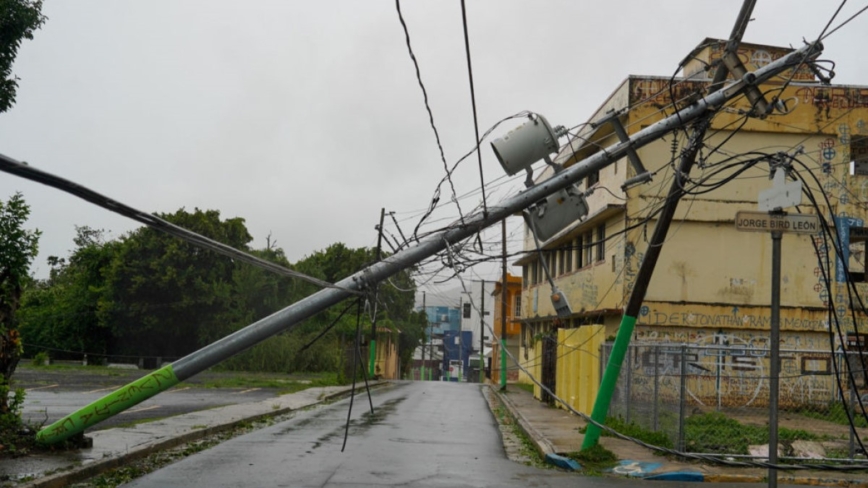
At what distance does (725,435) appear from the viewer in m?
14.5

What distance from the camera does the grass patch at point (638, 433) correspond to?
47.8ft

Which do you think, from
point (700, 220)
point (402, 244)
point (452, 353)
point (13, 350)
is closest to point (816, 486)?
point (402, 244)

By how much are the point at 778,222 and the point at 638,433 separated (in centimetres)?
826

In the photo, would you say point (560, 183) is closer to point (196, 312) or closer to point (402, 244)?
point (402, 244)

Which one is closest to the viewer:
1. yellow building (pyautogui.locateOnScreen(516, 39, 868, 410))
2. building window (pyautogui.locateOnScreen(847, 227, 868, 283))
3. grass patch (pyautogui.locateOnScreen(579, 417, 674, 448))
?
grass patch (pyautogui.locateOnScreen(579, 417, 674, 448))

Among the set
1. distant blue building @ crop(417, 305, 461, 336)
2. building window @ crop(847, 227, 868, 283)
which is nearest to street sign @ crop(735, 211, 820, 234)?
building window @ crop(847, 227, 868, 283)

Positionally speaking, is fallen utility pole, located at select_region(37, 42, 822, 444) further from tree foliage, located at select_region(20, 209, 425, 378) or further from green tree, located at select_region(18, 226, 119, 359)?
green tree, located at select_region(18, 226, 119, 359)

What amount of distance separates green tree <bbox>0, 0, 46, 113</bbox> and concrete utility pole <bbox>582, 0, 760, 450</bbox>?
8.60 m

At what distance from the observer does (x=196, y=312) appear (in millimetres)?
50656

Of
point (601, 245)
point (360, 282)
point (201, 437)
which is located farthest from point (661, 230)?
point (601, 245)

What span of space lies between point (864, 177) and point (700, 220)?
4754 mm

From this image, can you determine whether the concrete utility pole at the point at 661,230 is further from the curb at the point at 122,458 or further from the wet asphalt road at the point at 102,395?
the wet asphalt road at the point at 102,395

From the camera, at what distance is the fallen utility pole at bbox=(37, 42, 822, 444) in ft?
32.7

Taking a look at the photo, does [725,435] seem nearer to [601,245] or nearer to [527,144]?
[527,144]
